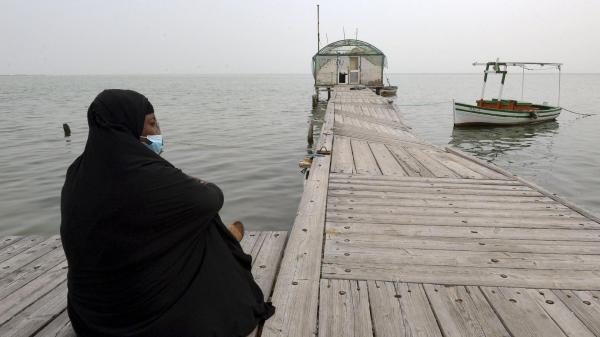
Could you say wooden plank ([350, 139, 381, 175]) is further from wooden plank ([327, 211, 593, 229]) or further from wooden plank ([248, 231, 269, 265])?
wooden plank ([248, 231, 269, 265])

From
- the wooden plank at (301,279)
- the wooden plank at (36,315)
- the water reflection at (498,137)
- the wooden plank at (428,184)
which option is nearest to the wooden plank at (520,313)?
the wooden plank at (301,279)

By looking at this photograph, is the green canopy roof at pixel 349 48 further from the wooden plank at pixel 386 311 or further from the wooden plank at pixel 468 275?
the wooden plank at pixel 386 311

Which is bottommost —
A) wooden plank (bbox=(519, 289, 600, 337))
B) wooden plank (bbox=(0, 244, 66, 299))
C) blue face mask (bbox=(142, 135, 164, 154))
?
wooden plank (bbox=(0, 244, 66, 299))

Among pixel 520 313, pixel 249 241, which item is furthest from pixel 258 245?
pixel 520 313

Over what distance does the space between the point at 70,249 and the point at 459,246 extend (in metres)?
3.31

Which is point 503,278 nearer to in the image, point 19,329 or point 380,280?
point 380,280

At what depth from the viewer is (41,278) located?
383cm

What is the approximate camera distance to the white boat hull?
22.4 m

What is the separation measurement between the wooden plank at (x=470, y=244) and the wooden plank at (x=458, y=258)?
86 mm

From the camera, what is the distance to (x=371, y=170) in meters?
7.11

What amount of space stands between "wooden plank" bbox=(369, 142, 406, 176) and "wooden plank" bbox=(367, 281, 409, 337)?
12.9ft

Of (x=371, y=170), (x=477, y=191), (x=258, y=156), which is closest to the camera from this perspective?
(x=477, y=191)

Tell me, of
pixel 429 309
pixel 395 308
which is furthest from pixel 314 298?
pixel 429 309

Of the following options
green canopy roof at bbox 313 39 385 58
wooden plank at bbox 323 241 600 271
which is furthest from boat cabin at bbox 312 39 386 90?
wooden plank at bbox 323 241 600 271
